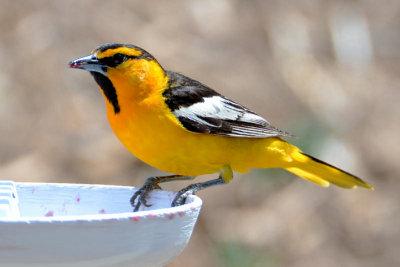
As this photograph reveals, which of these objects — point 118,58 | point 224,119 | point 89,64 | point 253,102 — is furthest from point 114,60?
point 253,102

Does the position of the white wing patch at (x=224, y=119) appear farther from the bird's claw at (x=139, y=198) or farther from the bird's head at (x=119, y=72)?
the bird's claw at (x=139, y=198)

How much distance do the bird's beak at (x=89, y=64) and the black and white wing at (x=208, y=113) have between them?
0.33m

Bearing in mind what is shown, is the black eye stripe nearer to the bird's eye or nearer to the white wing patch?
the bird's eye

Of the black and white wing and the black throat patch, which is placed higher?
the black throat patch

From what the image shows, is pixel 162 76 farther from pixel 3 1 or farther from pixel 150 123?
pixel 3 1

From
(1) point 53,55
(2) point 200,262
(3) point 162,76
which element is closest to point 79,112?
(1) point 53,55

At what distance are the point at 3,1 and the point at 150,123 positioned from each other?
4.73 m

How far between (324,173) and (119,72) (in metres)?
1.50

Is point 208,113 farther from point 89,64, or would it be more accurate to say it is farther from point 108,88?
point 89,64

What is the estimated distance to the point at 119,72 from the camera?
303cm

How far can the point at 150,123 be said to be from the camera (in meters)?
2.91

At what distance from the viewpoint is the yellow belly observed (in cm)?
289

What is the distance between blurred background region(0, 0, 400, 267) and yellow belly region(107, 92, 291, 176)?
2.20 meters

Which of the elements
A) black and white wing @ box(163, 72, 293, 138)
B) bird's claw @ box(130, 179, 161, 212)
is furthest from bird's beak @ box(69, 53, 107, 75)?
bird's claw @ box(130, 179, 161, 212)
